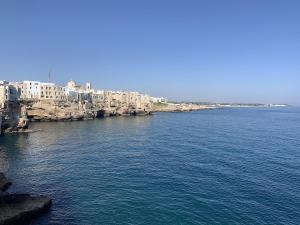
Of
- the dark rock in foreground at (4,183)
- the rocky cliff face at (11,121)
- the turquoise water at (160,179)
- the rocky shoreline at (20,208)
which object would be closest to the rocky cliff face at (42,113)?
the rocky cliff face at (11,121)

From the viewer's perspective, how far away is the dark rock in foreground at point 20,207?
2952 cm

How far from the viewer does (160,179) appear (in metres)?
45.1

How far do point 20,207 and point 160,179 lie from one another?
64.5 ft

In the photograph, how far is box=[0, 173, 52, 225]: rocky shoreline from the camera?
29.5 metres

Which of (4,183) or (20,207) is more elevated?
(20,207)

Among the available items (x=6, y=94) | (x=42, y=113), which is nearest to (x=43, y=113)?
(x=42, y=113)

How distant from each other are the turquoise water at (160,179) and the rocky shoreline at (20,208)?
3.61 ft

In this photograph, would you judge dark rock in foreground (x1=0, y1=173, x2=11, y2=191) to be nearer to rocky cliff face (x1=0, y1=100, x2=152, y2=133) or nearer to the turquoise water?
the turquoise water

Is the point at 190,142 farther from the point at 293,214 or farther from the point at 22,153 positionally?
the point at 293,214

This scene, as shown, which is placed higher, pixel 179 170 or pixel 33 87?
pixel 33 87

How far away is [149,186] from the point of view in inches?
1649

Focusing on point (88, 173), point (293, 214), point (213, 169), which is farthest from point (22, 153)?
point (293, 214)

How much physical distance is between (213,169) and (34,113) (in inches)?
3907

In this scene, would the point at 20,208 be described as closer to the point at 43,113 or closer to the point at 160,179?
the point at 160,179
